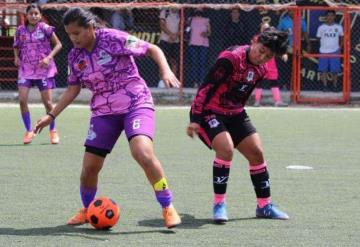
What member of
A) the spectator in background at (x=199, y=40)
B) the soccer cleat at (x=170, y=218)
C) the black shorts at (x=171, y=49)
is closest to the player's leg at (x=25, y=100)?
the soccer cleat at (x=170, y=218)

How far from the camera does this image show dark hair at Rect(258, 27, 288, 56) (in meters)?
6.70

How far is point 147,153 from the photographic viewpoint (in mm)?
6398

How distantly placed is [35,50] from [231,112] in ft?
18.5

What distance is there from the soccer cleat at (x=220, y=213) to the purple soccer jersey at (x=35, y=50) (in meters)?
5.61

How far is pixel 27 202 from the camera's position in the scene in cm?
766

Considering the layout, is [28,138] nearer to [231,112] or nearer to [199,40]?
[231,112]

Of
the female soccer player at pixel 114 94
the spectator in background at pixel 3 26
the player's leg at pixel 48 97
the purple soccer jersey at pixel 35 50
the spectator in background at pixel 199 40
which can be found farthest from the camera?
the spectator in background at pixel 3 26

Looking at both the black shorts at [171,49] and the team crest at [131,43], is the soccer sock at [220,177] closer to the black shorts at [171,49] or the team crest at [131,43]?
the team crest at [131,43]

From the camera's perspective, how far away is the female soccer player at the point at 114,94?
256 inches

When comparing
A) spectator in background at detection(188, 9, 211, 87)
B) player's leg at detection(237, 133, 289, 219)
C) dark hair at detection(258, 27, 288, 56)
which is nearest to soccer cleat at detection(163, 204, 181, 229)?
player's leg at detection(237, 133, 289, 219)

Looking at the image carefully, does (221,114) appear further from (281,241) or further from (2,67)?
(2,67)

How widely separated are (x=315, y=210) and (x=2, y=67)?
526 inches

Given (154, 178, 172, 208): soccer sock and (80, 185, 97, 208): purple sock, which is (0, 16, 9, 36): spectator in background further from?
(154, 178, 172, 208): soccer sock

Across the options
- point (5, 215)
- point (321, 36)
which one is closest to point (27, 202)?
point (5, 215)
